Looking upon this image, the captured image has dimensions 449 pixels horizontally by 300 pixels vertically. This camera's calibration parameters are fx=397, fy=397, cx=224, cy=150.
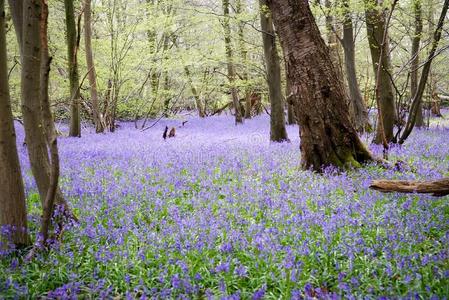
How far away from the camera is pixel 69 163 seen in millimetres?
9102

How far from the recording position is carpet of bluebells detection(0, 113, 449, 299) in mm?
3258

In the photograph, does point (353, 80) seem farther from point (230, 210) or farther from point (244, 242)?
point (244, 242)

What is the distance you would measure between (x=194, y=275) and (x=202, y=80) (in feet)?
90.7

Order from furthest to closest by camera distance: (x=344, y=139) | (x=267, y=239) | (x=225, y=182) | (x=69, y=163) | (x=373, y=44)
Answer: (x=373, y=44)
(x=69, y=163)
(x=344, y=139)
(x=225, y=182)
(x=267, y=239)

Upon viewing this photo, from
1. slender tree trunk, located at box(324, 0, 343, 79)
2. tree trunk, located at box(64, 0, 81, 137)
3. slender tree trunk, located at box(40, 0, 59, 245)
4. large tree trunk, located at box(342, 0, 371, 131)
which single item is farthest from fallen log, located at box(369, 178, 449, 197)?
large tree trunk, located at box(342, 0, 371, 131)

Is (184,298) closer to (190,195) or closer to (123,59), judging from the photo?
(190,195)

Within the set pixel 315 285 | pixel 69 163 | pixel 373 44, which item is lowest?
pixel 315 285

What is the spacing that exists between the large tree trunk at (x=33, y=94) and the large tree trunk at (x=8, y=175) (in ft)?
0.62

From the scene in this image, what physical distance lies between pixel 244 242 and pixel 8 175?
2.48 metres

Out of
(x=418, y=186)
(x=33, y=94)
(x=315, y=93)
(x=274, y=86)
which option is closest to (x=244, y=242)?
(x=418, y=186)

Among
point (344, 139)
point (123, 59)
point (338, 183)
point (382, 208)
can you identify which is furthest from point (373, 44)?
point (123, 59)

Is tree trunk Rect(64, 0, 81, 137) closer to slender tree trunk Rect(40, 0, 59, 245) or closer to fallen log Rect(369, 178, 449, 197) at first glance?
slender tree trunk Rect(40, 0, 59, 245)

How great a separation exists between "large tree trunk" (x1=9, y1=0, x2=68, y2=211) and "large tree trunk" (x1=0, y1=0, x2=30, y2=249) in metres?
0.19

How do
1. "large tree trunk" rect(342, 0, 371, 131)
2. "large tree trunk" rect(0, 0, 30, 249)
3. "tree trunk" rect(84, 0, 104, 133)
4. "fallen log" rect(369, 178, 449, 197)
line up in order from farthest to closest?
"tree trunk" rect(84, 0, 104, 133) < "large tree trunk" rect(342, 0, 371, 131) < "fallen log" rect(369, 178, 449, 197) < "large tree trunk" rect(0, 0, 30, 249)
